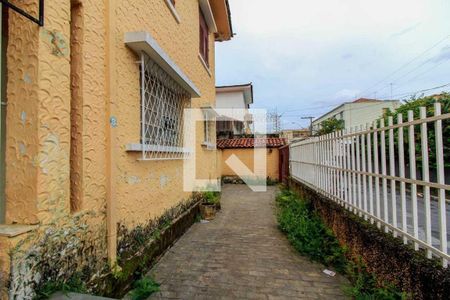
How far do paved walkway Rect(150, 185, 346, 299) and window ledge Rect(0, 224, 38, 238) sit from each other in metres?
1.69

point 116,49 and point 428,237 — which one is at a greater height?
point 116,49

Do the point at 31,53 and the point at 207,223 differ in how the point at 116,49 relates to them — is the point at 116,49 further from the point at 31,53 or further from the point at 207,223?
the point at 207,223

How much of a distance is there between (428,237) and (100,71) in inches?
135

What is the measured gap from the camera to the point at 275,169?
14008 millimetres

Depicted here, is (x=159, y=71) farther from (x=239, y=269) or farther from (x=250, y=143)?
(x=250, y=143)

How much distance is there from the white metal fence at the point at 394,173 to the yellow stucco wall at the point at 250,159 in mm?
8333

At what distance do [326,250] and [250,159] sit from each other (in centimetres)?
1045

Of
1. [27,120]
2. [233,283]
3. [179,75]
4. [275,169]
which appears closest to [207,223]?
[233,283]

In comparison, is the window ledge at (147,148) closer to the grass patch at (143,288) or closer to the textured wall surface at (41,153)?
the textured wall surface at (41,153)

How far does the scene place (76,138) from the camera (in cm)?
216

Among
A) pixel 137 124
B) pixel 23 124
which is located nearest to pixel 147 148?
pixel 137 124

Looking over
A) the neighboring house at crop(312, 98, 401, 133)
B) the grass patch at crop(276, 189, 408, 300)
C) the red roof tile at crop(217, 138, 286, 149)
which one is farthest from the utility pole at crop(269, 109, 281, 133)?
the grass patch at crop(276, 189, 408, 300)

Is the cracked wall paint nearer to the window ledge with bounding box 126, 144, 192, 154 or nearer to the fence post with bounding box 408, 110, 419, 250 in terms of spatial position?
the window ledge with bounding box 126, 144, 192, 154

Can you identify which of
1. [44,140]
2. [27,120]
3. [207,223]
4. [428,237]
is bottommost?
[207,223]
